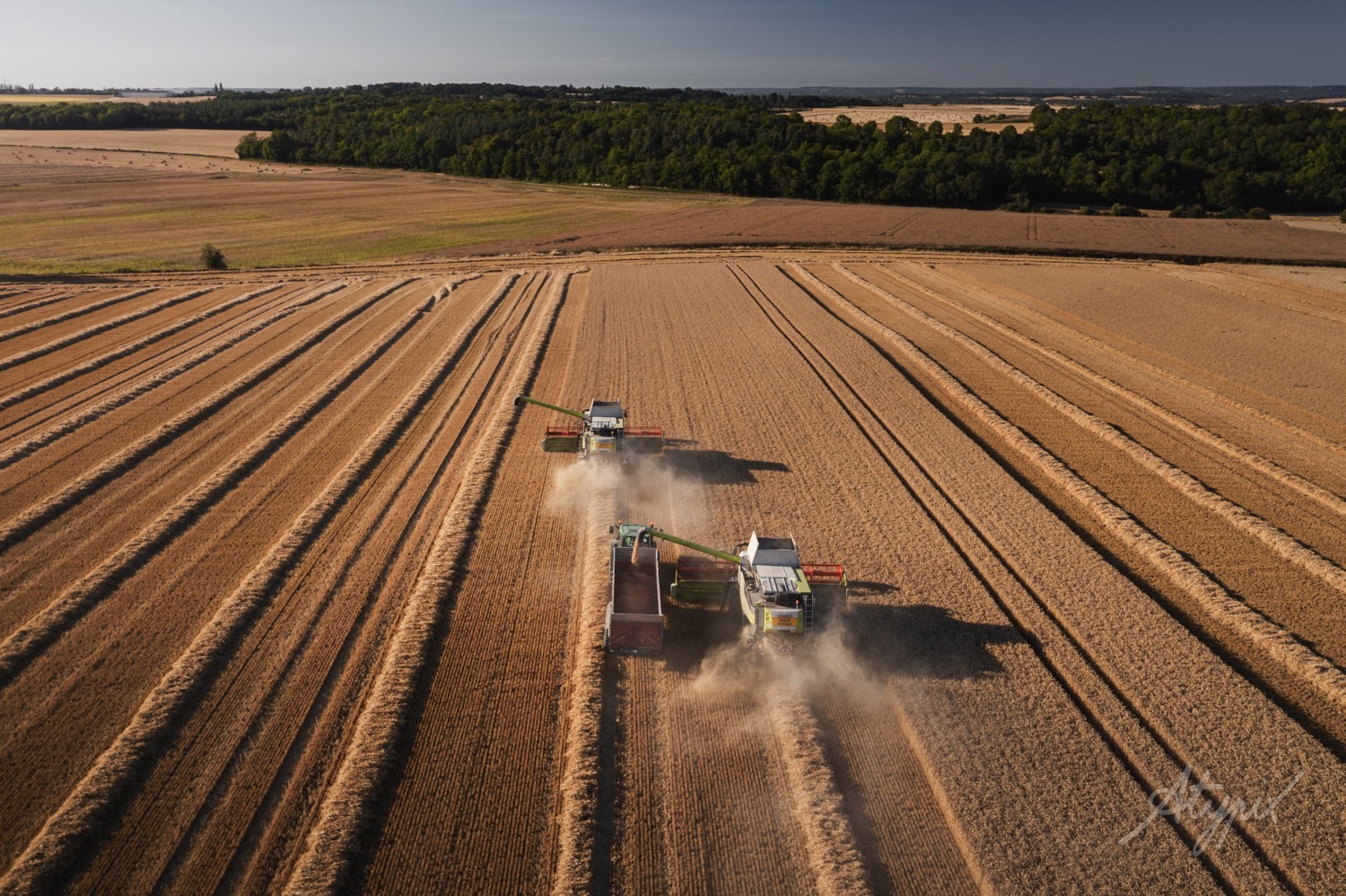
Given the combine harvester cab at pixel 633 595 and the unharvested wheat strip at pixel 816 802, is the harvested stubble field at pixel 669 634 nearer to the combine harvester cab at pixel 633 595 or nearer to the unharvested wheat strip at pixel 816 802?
the unharvested wheat strip at pixel 816 802

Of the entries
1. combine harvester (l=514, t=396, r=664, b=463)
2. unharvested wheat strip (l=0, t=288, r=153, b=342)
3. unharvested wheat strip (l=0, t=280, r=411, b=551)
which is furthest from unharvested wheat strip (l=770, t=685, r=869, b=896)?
unharvested wheat strip (l=0, t=288, r=153, b=342)

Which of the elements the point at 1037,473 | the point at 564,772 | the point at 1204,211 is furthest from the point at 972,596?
the point at 1204,211

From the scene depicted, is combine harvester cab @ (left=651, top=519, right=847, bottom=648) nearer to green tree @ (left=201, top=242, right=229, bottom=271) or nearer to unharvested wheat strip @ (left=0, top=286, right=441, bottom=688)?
unharvested wheat strip @ (left=0, top=286, right=441, bottom=688)

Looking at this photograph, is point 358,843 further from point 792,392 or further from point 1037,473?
point 792,392

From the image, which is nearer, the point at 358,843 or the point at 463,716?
the point at 358,843

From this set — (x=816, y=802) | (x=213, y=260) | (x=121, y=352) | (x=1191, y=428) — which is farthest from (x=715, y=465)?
(x=213, y=260)
